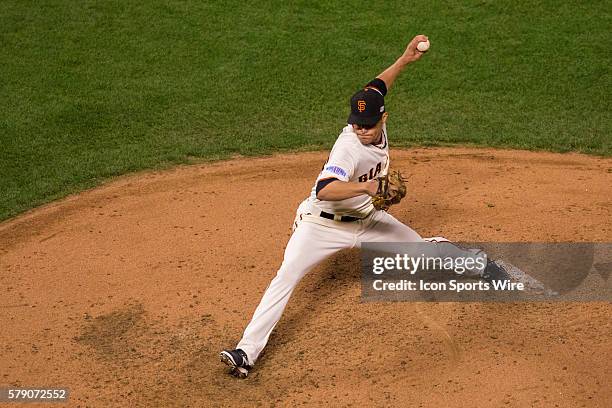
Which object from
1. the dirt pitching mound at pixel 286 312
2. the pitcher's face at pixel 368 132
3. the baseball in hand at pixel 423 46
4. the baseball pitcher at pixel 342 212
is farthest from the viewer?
the baseball in hand at pixel 423 46

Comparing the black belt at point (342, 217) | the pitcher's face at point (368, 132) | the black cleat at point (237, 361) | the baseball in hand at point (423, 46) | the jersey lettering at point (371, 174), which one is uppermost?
the baseball in hand at point (423, 46)

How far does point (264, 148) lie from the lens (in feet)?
33.2

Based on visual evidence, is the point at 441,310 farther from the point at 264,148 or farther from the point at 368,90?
the point at 264,148

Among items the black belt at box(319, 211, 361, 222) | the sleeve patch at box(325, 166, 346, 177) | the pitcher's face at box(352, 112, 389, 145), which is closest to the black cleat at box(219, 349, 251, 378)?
the black belt at box(319, 211, 361, 222)

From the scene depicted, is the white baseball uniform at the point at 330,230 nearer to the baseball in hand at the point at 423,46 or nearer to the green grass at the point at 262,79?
the baseball in hand at the point at 423,46

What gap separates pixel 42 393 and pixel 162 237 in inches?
90.6

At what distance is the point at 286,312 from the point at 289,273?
674 mm

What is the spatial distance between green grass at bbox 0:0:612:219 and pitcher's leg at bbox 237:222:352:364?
10.9ft

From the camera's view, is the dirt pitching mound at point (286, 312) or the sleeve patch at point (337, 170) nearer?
the dirt pitching mound at point (286, 312)

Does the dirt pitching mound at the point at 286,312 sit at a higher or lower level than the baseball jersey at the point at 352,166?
lower

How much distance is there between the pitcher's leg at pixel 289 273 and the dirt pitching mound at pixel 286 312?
22cm

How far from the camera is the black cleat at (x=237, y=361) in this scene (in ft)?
20.9

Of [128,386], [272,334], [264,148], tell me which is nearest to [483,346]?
[272,334]

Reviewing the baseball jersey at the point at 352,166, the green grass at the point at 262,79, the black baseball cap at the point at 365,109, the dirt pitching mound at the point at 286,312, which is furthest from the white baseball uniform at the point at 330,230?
the green grass at the point at 262,79
